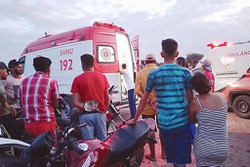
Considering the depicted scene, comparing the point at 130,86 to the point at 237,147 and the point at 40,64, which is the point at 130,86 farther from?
the point at 40,64

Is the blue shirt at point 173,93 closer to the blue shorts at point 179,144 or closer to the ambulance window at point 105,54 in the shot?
the blue shorts at point 179,144

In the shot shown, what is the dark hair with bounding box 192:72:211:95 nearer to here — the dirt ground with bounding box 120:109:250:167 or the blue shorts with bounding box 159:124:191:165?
the blue shorts with bounding box 159:124:191:165

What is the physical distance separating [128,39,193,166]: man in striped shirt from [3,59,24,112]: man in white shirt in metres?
2.69

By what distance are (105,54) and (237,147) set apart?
4.02m

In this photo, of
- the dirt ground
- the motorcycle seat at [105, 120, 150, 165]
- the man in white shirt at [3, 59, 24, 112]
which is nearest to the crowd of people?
the motorcycle seat at [105, 120, 150, 165]

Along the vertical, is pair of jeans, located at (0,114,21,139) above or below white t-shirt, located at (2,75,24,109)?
below

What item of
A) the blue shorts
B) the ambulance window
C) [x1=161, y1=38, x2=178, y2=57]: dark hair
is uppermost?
the ambulance window

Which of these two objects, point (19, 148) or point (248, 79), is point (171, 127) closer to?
point (19, 148)

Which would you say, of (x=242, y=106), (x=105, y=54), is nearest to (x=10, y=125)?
(x=105, y=54)

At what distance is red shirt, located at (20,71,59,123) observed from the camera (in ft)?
10.4

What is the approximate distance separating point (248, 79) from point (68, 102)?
5194 mm

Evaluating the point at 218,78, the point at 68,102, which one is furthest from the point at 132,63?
the point at 218,78

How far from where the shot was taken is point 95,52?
7445mm

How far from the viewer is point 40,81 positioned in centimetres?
318
